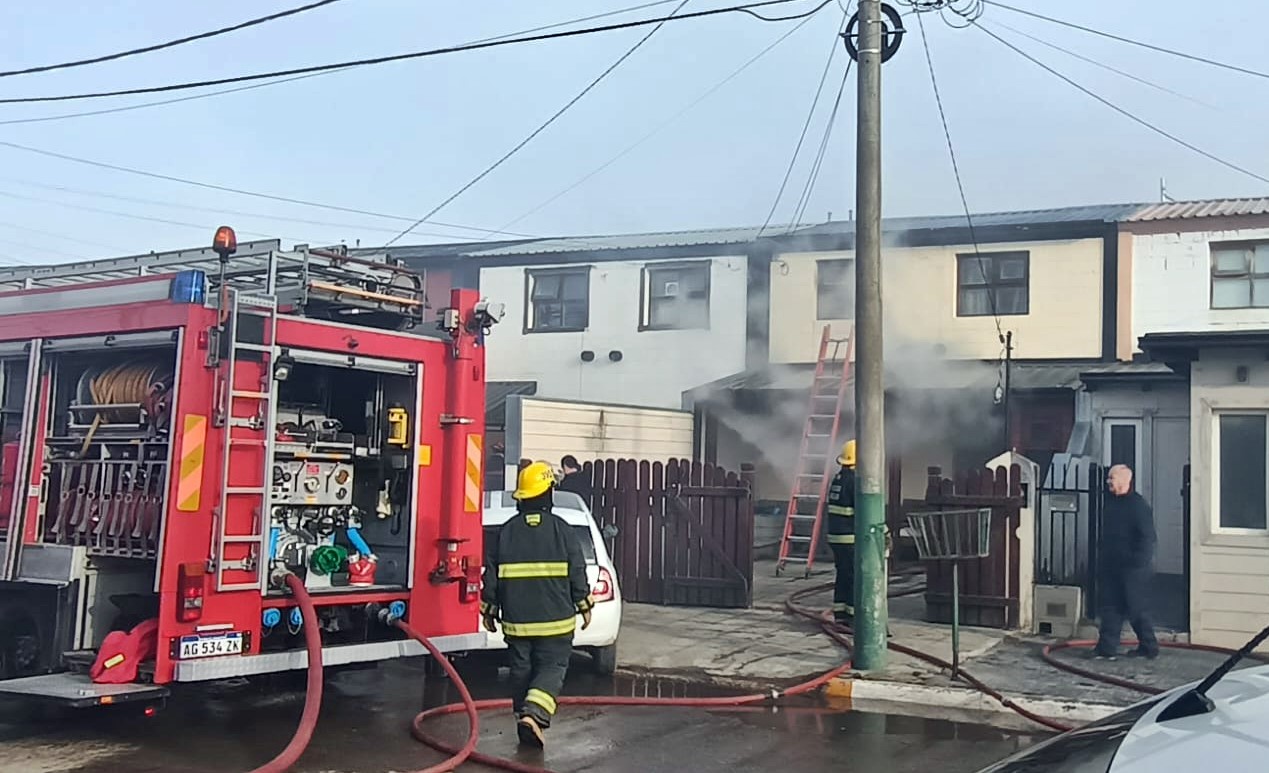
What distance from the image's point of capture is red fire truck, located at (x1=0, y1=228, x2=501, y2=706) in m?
7.20

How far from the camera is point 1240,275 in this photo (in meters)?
20.8

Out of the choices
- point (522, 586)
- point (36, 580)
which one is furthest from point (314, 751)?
point (36, 580)

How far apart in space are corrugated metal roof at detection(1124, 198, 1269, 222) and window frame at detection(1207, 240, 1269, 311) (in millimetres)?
501

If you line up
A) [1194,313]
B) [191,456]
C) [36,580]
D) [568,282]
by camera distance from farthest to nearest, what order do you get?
[568,282], [1194,313], [36,580], [191,456]

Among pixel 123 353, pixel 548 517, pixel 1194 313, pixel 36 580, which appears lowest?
pixel 36 580

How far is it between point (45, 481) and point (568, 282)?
18392 mm

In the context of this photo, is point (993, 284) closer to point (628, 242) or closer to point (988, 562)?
point (628, 242)

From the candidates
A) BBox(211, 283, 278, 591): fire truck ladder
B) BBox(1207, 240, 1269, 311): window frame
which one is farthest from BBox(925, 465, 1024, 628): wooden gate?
BBox(1207, 240, 1269, 311): window frame

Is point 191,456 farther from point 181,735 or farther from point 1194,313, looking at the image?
point 1194,313

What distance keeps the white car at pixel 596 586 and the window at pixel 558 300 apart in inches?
607

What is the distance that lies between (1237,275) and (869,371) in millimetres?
13485

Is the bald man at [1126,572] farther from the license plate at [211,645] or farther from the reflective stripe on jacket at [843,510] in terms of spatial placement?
the license plate at [211,645]

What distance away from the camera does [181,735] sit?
7.73 meters

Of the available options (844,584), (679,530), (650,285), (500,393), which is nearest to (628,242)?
(650,285)
